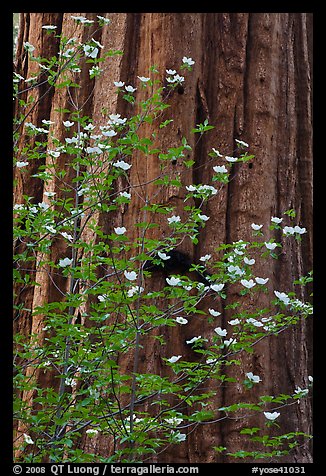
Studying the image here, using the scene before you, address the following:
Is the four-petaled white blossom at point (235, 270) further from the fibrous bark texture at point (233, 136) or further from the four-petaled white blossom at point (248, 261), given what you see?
the fibrous bark texture at point (233, 136)

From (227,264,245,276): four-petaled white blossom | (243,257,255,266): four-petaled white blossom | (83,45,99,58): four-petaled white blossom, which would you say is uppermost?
(83,45,99,58): four-petaled white blossom

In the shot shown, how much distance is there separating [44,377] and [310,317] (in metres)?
1.48

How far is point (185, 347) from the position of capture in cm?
327

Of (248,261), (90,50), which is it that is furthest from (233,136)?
(248,261)

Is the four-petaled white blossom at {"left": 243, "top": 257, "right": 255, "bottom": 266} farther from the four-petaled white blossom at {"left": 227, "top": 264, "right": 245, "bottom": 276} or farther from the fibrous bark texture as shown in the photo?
the fibrous bark texture

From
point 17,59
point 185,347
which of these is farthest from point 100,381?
point 17,59

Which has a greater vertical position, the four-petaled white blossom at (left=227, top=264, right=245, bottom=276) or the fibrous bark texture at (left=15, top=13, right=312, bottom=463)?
the fibrous bark texture at (left=15, top=13, right=312, bottom=463)

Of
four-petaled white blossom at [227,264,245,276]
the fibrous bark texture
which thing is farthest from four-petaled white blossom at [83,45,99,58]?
four-petaled white blossom at [227,264,245,276]

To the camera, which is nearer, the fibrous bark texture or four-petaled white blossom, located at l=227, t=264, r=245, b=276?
four-petaled white blossom, located at l=227, t=264, r=245, b=276

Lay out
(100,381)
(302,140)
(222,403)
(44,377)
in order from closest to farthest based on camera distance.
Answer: (100,381) → (222,403) → (44,377) → (302,140)

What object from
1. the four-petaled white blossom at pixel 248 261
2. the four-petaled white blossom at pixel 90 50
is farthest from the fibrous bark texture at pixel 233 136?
the four-petaled white blossom at pixel 248 261

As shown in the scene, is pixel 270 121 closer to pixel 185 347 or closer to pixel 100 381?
pixel 185 347

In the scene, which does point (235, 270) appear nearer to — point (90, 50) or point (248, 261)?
point (248, 261)

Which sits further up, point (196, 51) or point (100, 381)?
point (196, 51)
